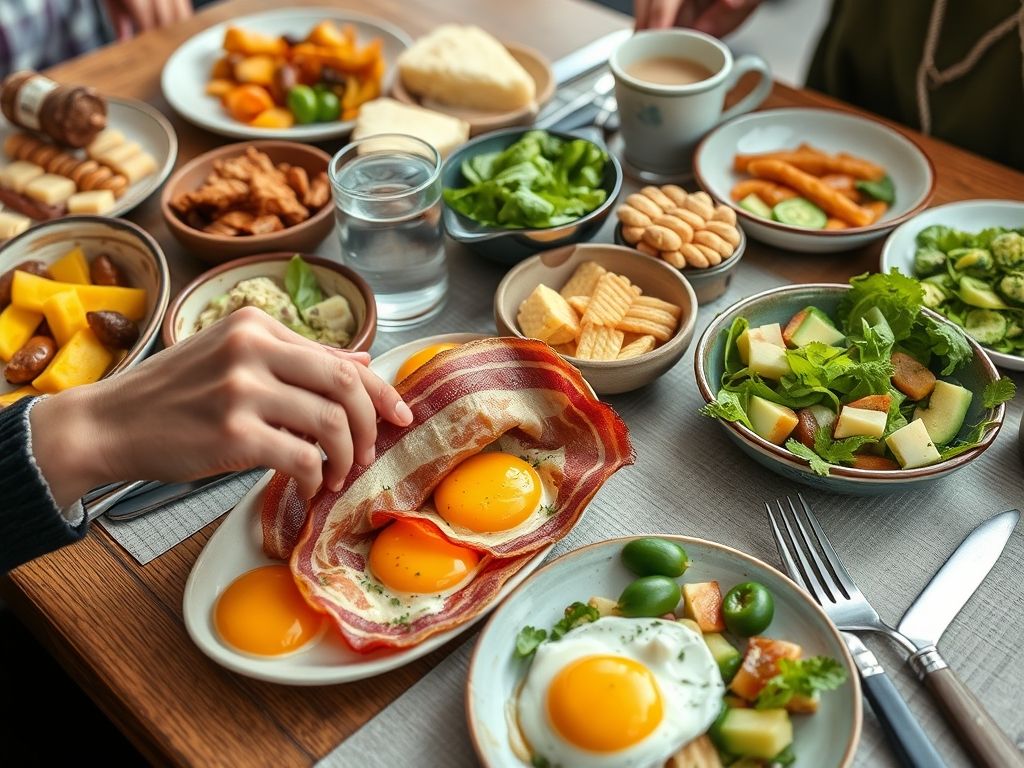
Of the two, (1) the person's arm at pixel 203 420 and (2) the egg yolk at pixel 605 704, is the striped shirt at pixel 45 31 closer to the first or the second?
(1) the person's arm at pixel 203 420

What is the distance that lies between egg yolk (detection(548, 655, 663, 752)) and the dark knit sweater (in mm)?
642

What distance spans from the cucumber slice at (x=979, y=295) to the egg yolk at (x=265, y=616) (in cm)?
117

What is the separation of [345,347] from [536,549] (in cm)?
52

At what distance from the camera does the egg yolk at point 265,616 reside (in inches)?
41.6

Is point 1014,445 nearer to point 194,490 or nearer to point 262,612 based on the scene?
point 262,612

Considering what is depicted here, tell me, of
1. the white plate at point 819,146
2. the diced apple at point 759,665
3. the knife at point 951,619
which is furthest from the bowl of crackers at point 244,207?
the knife at point 951,619

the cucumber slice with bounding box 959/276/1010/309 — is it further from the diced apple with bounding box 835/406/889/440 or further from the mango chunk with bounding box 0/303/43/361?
the mango chunk with bounding box 0/303/43/361

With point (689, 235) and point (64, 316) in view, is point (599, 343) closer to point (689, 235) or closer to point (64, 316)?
point (689, 235)

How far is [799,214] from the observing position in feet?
5.70

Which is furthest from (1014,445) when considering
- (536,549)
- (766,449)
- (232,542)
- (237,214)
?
(237,214)

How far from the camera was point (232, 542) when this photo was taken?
3.82ft

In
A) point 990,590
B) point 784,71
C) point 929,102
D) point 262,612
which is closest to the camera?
point 262,612

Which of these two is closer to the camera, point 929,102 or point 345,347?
point 345,347

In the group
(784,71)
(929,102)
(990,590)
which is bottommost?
(784,71)
